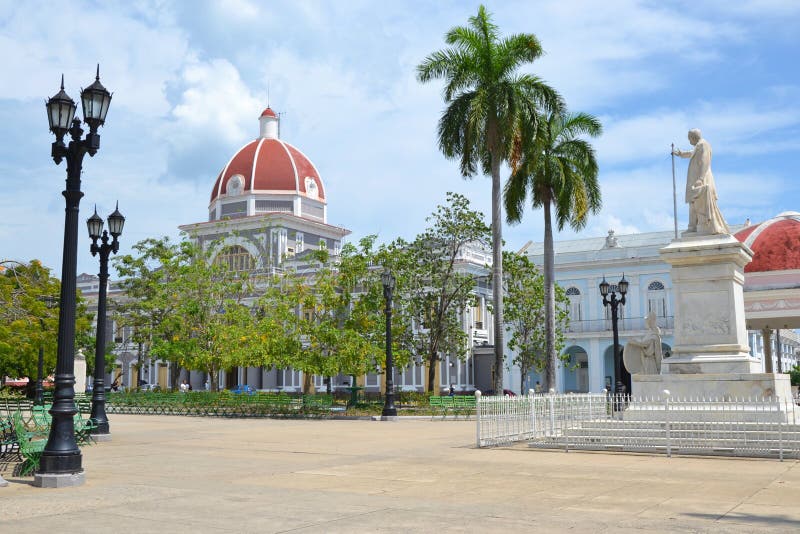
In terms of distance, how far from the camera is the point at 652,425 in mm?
15336

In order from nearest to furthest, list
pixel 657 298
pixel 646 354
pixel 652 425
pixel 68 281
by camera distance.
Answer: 1. pixel 68 281
2. pixel 652 425
3. pixel 646 354
4. pixel 657 298

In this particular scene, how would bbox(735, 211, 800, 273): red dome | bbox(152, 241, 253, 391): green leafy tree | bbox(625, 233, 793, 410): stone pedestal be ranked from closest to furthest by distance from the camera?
bbox(625, 233, 793, 410): stone pedestal
bbox(735, 211, 800, 273): red dome
bbox(152, 241, 253, 391): green leafy tree

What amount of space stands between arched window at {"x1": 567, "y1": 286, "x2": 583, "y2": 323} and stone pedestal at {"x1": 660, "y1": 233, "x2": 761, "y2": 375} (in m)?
36.9

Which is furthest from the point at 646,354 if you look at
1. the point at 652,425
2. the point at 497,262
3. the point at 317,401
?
the point at 317,401

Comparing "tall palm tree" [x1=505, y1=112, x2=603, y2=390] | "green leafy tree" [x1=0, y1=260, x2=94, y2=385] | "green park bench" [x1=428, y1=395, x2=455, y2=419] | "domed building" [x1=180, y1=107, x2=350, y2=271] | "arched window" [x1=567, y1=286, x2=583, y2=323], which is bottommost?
"green park bench" [x1=428, y1=395, x2=455, y2=419]

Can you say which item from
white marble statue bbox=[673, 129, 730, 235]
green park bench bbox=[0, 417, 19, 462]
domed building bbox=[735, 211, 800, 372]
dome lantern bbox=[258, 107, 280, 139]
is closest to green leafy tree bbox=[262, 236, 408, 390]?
domed building bbox=[735, 211, 800, 372]

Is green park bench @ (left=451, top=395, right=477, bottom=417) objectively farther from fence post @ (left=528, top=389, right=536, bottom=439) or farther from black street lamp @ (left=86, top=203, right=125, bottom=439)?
black street lamp @ (left=86, top=203, right=125, bottom=439)

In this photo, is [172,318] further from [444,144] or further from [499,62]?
[499,62]

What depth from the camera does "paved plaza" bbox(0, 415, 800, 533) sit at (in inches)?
310

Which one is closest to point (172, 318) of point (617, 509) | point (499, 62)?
point (499, 62)

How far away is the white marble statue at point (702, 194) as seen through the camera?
16969 millimetres

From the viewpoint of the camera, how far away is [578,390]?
53031mm

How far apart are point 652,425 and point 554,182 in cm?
1790

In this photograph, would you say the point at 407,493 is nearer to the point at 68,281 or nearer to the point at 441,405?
the point at 68,281
